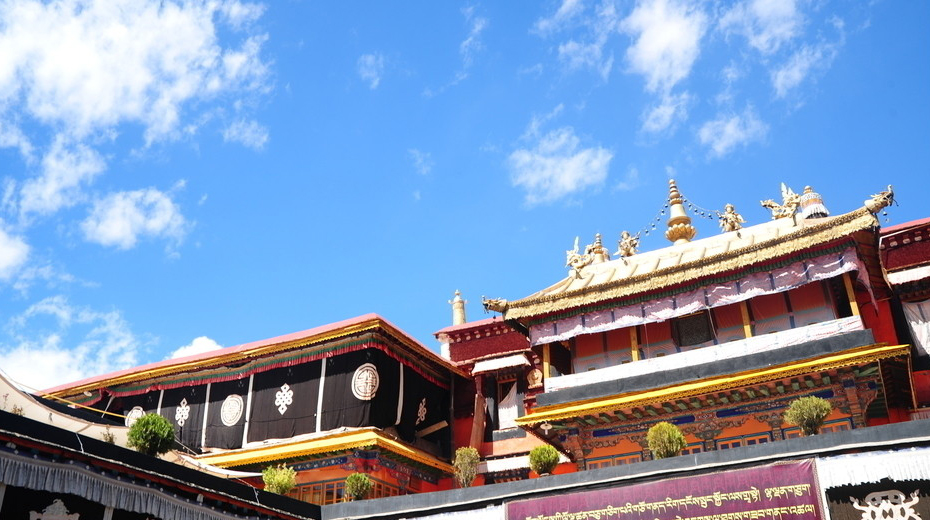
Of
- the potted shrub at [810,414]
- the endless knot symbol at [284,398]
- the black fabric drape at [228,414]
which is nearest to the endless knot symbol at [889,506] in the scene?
the potted shrub at [810,414]

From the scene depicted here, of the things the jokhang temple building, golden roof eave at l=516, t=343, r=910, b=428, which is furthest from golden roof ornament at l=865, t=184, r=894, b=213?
golden roof eave at l=516, t=343, r=910, b=428

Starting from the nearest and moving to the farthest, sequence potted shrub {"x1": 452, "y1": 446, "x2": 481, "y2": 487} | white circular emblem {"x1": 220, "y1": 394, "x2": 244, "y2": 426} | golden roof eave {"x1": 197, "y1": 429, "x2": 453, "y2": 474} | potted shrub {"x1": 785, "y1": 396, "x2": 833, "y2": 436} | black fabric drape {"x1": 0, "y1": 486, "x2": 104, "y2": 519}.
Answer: black fabric drape {"x1": 0, "y1": 486, "x2": 104, "y2": 519} → potted shrub {"x1": 785, "y1": 396, "x2": 833, "y2": 436} → potted shrub {"x1": 452, "y1": 446, "x2": 481, "y2": 487} → golden roof eave {"x1": 197, "y1": 429, "x2": 453, "y2": 474} → white circular emblem {"x1": 220, "y1": 394, "x2": 244, "y2": 426}

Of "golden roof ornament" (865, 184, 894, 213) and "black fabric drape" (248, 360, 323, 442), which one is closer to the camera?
"golden roof ornament" (865, 184, 894, 213)

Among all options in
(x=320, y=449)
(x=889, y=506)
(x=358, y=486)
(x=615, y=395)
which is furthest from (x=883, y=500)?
(x=320, y=449)

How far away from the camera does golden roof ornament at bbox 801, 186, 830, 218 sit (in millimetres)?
20453

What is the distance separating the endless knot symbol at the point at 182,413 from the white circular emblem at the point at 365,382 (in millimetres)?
5728

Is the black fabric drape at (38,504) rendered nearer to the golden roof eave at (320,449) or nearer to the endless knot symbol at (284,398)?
the golden roof eave at (320,449)

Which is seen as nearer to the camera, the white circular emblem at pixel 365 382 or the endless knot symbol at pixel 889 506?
the endless knot symbol at pixel 889 506

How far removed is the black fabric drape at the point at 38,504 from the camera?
422 inches

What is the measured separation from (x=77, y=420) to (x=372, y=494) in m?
6.67

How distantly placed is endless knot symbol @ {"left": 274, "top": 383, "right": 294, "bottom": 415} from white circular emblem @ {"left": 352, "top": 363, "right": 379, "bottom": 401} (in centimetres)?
208

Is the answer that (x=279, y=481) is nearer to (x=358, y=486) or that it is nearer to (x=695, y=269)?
(x=358, y=486)

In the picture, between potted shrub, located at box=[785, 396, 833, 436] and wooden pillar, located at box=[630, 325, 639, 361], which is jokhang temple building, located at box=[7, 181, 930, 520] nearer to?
wooden pillar, located at box=[630, 325, 639, 361]

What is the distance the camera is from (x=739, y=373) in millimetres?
16500
